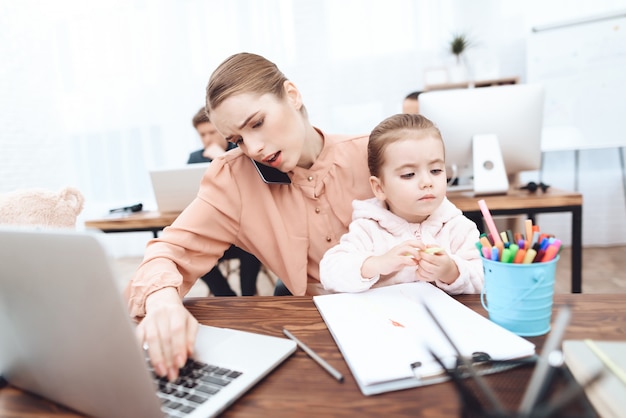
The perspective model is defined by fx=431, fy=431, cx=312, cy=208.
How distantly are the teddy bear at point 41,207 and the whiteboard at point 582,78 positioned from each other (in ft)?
10.3

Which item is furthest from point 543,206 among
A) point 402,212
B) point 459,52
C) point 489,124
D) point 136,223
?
point 459,52

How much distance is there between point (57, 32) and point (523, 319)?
178 inches

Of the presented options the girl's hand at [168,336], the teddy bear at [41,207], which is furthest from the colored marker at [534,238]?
the teddy bear at [41,207]

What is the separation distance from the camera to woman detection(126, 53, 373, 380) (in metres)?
0.96

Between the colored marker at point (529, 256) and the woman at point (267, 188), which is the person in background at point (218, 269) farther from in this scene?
the colored marker at point (529, 256)

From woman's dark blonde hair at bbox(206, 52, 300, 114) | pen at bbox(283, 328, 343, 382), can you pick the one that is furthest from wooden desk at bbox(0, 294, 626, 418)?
woman's dark blonde hair at bbox(206, 52, 300, 114)

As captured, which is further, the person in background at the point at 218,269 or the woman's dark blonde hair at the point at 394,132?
the person in background at the point at 218,269

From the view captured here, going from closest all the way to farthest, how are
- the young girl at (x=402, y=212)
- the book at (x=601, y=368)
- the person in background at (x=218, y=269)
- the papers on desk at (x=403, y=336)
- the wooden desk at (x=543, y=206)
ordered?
the book at (x=601, y=368) < the papers on desk at (x=403, y=336) < the young girl at (x=402, y=212) < the wooden desk at (x=543, y=206) < the person in background at (x=218, y=269)

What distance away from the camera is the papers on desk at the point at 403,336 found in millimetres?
504

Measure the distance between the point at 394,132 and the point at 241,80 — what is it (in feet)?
1.20

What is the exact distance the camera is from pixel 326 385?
514 millimetres

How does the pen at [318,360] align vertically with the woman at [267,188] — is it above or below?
below

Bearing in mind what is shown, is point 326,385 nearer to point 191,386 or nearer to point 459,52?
point 191,386

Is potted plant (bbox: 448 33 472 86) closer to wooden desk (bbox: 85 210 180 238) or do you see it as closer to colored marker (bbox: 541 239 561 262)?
wooden desk (bbox: 85 210 180 238)
